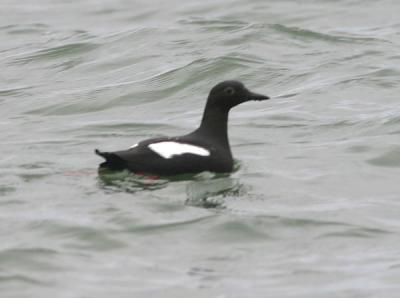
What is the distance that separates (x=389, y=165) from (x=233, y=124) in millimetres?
2527

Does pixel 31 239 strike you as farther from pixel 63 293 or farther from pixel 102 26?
pixel 102 26

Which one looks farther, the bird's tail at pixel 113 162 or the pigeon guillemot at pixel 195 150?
the pigeon guillemot at pixel 195 150

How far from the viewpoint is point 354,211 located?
1183cm

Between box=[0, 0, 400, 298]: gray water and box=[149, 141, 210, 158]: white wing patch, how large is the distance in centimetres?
26

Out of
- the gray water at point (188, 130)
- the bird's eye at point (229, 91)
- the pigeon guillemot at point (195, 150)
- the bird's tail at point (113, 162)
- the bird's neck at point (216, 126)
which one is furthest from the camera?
the bird's eye at point (229, 91)

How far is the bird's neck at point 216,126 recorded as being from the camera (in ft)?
42.1

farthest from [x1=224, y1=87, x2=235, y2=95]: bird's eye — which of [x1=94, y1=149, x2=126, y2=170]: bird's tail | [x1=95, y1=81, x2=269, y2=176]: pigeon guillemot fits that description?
[x1=94, y1=149, x2=126, y2=170]: bird's tail

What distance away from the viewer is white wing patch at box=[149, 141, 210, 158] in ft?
40.1

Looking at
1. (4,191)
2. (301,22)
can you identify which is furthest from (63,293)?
(301,22)

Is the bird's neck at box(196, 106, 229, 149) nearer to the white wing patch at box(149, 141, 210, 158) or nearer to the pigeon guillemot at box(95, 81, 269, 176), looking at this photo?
the pigeon guillemot at box(95, 81, 269, 176)

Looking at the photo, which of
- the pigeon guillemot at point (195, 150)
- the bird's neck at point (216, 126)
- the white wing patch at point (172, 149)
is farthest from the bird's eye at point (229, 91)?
the white wing patch at point (172, 149)

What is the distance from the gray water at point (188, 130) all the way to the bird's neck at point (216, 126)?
1.39 feet

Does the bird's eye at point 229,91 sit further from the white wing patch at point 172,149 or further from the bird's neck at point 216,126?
the white wing patch at point 172,149

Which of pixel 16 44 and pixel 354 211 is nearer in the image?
pixel 354 211
